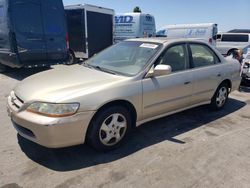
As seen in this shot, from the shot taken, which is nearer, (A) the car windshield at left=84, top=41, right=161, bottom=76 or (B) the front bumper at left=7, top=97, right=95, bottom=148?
(B) the front bumper at left=7, top=97, right=95, bottom=148

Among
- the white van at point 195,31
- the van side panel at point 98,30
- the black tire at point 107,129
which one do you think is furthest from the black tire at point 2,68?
the white van at point 195,31

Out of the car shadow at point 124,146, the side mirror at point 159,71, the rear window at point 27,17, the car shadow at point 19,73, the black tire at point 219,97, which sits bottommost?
the car shadow at point 19,73

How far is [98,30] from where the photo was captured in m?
11.3

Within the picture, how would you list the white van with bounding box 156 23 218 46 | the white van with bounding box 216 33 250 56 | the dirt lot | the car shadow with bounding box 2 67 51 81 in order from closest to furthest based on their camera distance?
the dirt lot, the car shadow with bounding box 2 67 51 81, the white van with bounding box 216 33 250 56, the white van with bounding box 156 23 218 46

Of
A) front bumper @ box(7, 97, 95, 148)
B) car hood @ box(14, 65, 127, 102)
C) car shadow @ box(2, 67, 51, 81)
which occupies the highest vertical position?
car hood @ box(14, 65, 127, 102)

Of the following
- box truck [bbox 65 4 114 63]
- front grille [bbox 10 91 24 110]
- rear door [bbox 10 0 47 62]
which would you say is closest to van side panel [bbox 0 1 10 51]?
rear door [bbox 10 0 47 62]

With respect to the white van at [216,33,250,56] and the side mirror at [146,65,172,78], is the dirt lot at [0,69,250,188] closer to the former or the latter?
the side mirror at [146,65,172,78]

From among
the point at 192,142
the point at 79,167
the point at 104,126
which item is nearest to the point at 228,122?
the point at 192,142

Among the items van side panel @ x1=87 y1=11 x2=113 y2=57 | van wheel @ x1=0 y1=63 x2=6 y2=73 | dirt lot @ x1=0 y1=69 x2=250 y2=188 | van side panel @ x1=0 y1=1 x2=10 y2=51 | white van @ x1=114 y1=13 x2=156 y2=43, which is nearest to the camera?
dirt lot @ x1=0 y1=69 x2=250 y2=188

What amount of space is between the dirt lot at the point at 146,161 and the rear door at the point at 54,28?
436 centimetres

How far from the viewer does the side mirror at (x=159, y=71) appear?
367 cm

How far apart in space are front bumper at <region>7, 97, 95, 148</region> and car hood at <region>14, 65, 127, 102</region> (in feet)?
0.75

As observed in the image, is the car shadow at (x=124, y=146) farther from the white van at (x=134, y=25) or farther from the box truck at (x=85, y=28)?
the white van at (x=134, y=25)

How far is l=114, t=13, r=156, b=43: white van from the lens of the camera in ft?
49.3
